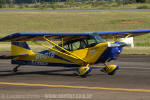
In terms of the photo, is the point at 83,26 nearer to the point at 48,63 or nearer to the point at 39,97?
the point at 48,63

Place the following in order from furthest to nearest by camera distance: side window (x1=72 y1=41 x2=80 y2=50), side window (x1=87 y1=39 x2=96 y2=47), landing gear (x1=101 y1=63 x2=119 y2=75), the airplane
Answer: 1. side window (x1=72 y1=41 x2=80 y2=50)
2. landing gear (x1=101 y1=63 x2=119 y2=75)
3. side window (x1=87 y1=39 x2=96 y2=47)
4. the airplane

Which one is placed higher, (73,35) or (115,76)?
(73,35)

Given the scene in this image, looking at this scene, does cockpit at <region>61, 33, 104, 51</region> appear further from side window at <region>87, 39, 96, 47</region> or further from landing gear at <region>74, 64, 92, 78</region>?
landing gear at <region>74, 64, 92, 78</region>

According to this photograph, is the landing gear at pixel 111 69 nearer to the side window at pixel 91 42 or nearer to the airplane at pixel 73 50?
the airplane at pixel 73 50

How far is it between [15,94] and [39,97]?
1052 millimetres

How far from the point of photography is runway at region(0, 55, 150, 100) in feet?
33.2

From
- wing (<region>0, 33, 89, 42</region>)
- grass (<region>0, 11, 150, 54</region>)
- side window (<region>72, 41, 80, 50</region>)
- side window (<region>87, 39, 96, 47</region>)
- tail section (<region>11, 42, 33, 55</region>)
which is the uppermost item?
wing (<region>0, 33, 89, 42</region>)

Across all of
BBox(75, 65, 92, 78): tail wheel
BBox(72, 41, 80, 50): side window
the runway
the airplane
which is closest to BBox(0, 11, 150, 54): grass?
the airplane

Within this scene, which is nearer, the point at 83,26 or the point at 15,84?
the point at 15,84

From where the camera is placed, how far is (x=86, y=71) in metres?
13.3

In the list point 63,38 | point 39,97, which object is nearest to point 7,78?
point 63,38

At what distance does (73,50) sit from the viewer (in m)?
14.1

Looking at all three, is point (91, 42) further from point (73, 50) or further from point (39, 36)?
point (39, 36)

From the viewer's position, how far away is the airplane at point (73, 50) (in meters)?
13.2
